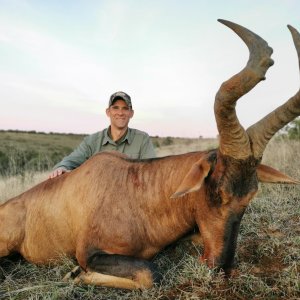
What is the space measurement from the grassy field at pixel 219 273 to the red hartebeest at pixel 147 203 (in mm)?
148

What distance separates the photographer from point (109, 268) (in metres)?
4.23

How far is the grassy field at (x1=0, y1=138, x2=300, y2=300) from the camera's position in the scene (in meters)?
3.85

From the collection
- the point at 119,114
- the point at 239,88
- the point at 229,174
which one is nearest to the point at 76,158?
the point at 119,114

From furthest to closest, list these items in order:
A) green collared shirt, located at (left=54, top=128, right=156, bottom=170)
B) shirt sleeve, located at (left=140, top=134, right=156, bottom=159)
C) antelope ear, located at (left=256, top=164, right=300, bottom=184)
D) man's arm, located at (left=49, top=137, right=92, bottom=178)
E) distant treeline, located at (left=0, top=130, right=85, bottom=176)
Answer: distant treeline, located at (left=0, top=130, right=85, bottom=176)
shirt sleeve, located at (left=140, top=134, right=156, bottom=159)
green collared shirt, located at (left=54, top=128, right=156, bottom=170)
man's arm, located at (left=49, top=137, right=92, bottom=178)
antelope ear, located at (left=256, top=164, right=300, bottom=184)

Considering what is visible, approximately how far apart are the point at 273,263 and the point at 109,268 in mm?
1788

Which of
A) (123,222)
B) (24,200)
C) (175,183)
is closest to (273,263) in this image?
(175,183)

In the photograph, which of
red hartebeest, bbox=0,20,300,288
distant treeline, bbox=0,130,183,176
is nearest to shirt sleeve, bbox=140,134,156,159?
red hartebeest, bbox=0,20,300,288

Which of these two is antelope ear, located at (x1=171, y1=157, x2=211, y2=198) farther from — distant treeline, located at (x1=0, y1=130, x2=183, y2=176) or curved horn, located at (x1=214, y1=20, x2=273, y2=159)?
distant treeline, located at (x1=0, y1=130, x2=183, y2=176)

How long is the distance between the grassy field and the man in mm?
2204

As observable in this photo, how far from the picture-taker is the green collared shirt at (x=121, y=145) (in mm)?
7559

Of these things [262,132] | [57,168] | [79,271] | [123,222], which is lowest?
[79,271]

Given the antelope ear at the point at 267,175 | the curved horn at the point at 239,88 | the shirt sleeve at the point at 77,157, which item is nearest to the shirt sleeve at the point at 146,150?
the shirt sleeve at the point at 77,157

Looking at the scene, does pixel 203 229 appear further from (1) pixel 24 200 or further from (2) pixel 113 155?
(1) pixel 24 200

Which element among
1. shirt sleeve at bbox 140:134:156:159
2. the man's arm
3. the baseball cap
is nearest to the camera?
the man's arm
